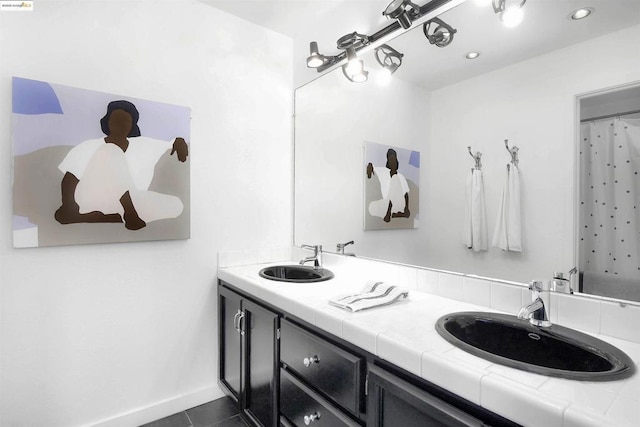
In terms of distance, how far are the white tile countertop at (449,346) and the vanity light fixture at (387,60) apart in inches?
42.9

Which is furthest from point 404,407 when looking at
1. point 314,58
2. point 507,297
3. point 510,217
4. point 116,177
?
point 314,58

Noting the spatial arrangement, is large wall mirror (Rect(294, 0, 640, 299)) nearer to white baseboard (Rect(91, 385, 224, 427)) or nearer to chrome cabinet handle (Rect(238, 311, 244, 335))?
chrome cabinet handle (Rect(238, 311, 244, 335))

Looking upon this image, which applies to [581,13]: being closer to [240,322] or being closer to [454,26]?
[454,26]

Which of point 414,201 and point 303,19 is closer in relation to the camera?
point 414,201

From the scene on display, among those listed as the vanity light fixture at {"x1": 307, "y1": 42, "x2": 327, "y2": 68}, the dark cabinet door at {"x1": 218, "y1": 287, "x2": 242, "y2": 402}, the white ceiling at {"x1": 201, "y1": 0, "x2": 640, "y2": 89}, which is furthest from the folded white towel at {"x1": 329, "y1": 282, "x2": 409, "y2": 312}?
the vanity light fixture at {"x1": 307, "y1": 42, "x2": 327, "y2": 68}

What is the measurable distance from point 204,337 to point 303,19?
2275 mm

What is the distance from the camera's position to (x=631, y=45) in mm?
1055

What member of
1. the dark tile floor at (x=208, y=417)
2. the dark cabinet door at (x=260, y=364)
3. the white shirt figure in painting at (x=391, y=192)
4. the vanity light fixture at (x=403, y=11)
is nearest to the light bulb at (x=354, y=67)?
the vanity light fixture at (x=403, y=11)

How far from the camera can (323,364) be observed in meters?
1.28

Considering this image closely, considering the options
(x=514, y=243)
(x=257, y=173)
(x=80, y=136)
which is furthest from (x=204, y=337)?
(x=514, y=243)

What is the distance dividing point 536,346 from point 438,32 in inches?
55.5

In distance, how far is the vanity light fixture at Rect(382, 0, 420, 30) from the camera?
1.56 m

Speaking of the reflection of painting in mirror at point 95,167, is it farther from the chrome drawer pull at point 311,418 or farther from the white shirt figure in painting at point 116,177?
the chrome drawer pull at point 311,418

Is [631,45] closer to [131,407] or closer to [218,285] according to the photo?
[218,285]
